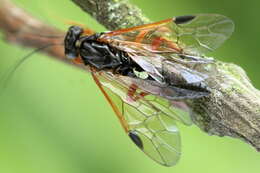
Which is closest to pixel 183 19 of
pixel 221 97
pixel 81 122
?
pixel 221 97

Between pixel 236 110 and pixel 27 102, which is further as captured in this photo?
pixel 27 102

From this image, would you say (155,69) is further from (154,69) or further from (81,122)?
(81,122)

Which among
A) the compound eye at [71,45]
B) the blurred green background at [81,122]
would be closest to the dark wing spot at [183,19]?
the compound eye at [71,45]

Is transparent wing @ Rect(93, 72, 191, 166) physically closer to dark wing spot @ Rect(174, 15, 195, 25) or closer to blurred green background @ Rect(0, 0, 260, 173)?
dark wing spot @ Rect(174, 15, 195, 25)

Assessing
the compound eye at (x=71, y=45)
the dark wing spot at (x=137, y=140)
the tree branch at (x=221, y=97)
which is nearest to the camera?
the tree branch at (x=221, y=97)

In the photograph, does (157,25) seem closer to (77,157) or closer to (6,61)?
(77,157)

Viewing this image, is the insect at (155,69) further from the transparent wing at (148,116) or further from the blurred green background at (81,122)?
the blurred green background at (81,122)

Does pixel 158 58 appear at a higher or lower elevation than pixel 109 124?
lower

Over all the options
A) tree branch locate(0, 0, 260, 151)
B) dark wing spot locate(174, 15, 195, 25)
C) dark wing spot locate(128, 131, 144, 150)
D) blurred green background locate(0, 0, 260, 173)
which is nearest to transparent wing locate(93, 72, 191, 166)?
dark wing spot locate(128, 131, 144, 150)

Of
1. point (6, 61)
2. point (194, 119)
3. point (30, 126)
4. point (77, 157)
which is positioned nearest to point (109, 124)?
point (77, 157)

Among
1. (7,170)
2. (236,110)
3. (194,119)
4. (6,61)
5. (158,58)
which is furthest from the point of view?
(6,61)
